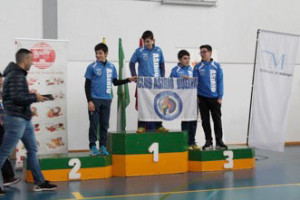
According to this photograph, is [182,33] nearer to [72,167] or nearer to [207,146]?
[207,146]

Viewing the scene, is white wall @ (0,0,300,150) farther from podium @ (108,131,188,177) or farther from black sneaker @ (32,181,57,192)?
black sneaker @ (32,181,57,192)

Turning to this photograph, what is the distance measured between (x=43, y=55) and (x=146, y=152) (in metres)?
2.29

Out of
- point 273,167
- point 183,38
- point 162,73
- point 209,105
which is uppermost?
point 183,38

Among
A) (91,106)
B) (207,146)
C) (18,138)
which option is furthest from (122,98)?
(18,138)

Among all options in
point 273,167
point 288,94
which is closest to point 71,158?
point 273,167

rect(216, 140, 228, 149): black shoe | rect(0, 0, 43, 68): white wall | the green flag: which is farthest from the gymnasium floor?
rect(0, 0, 43, 68): white wall

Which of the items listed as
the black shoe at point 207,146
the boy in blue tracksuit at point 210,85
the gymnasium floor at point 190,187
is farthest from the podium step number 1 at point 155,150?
the boy in blue tracksuit at point 210,85

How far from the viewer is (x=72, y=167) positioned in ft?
19.4

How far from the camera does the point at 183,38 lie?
885 centimetres

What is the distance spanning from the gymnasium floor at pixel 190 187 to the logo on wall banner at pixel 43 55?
171cm

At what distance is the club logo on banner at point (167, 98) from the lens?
641cm

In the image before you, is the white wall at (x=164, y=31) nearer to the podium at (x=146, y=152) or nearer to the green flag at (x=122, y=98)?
the green flag at (x=122, y=98)

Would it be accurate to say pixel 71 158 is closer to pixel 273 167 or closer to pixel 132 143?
pixel 132 143

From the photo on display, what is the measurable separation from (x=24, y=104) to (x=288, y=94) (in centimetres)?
440
